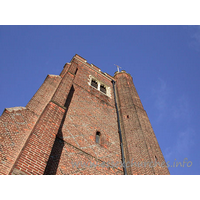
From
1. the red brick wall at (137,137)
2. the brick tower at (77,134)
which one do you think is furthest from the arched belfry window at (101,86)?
the red brick wall at (137,137)

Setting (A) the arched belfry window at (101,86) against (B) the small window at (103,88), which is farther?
(B) the small window at (103,88)

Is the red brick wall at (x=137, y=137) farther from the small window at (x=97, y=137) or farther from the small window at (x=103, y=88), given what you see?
the small window at (x=97, y=137)

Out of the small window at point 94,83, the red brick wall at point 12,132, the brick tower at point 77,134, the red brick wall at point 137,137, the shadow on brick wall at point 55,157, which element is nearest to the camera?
the brick tower at point 77,134

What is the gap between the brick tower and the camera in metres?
5.41

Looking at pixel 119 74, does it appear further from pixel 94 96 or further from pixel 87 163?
pixel 87 163

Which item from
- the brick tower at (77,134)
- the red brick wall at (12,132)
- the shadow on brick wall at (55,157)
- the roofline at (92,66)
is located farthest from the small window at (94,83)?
the shadow on brick wall at (55,157)

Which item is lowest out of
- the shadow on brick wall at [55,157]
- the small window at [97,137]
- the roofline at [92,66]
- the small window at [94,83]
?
the shadow on brick wall at [55,157]

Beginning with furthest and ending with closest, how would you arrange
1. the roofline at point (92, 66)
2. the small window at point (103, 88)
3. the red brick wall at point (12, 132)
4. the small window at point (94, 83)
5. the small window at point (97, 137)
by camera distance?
the roofline at point (92, 66)
the small window at point (103, 88)
the small window at point (94, 83)
the small window at point (97, 137)
the red brick wall at point (12, 132)

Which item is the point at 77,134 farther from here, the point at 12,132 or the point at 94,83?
the point at 94,83

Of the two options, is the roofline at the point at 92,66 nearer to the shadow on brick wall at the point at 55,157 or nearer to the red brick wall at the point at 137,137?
the red brick wall at the point at 137,137

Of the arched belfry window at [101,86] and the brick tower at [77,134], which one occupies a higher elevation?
the arched belfry window at [101,86]

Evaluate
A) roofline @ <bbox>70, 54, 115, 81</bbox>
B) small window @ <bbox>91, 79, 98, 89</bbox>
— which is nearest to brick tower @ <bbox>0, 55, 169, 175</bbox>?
small window @ <bbox>91, 79, 98, 89</bbox>

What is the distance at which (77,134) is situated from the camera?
8258 mm

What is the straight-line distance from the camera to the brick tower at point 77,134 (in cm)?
541
